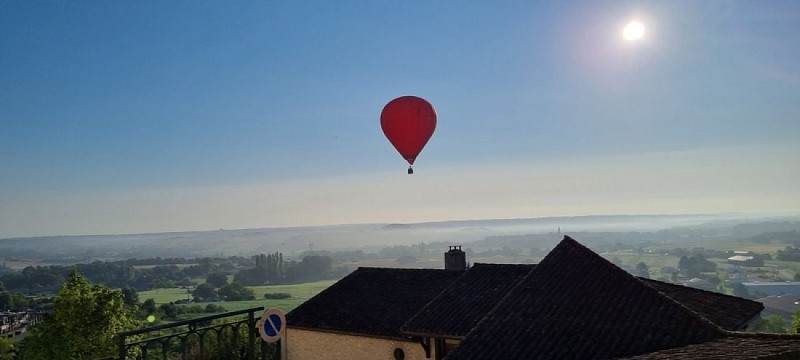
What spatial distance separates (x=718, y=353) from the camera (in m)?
5.86

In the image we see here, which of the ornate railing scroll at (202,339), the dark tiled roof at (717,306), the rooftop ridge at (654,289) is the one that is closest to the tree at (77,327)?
the ornate railing scroll at (202,339)

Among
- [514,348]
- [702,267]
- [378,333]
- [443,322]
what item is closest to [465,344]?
[514,348]

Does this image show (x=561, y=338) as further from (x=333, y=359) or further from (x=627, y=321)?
(x=333, y=359)

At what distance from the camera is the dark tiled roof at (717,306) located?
38.8ft

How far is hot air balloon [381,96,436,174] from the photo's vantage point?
15469mm

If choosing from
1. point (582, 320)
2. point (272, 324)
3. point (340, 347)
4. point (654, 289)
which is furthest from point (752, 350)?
point (340, 347)

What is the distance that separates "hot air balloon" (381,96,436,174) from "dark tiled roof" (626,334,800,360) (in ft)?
32.9

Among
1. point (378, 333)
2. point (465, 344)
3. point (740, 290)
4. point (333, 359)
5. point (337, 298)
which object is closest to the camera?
point (465, 344)

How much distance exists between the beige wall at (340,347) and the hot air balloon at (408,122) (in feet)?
19.2

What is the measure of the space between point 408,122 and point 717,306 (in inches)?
360

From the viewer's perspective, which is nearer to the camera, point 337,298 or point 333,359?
point 333,359

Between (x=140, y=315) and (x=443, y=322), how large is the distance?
49.4 m

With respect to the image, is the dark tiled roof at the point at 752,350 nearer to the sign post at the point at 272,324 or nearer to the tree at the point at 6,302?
the sign post at the point at 272,324

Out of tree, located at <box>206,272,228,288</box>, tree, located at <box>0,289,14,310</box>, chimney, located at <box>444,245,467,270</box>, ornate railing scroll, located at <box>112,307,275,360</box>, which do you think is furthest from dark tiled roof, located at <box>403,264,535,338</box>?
tree, located at <box>206,272,228,288</box>
